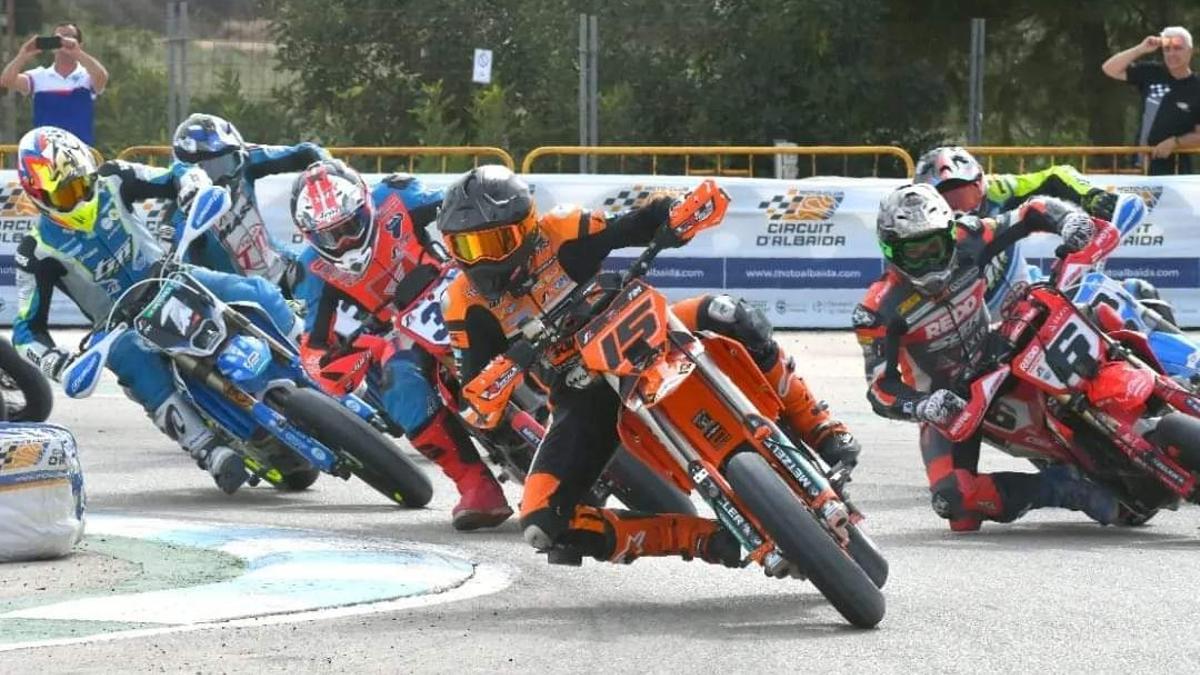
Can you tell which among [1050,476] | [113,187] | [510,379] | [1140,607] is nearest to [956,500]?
[1050,476]

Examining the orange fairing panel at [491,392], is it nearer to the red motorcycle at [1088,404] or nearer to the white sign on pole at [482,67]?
the red motorcycle at [1088,404]

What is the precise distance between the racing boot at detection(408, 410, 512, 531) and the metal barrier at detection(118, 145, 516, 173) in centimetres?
864

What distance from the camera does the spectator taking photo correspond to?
17.5m

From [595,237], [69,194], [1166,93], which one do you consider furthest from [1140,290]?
[1166,93]

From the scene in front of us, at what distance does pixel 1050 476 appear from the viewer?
1022 cm

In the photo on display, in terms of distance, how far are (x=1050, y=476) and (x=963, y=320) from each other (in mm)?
777

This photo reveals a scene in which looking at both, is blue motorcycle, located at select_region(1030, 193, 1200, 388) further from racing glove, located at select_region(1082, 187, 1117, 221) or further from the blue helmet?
the blue helmet

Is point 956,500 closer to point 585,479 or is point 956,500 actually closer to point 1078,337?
point 1078,337

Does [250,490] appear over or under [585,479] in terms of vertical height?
under

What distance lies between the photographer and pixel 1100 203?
11711mm

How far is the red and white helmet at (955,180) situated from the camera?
12.0 meters

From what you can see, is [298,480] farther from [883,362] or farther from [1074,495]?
[1074,495]

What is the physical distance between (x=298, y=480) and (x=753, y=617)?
449 centimetres

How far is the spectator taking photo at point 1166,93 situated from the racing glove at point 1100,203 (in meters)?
5.75
